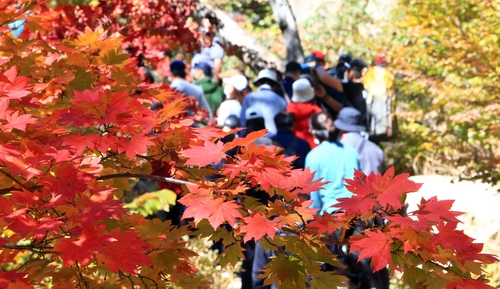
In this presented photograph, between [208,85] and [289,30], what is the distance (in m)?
1.78

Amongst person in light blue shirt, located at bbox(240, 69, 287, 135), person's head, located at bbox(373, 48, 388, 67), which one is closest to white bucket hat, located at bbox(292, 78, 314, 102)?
person in light blue shirt, located at bbox(240, 69, 287, 135)

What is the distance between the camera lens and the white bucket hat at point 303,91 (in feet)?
22.8

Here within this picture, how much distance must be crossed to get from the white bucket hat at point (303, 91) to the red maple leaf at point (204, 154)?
185 inches

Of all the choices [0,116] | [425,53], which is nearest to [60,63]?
[0,116]

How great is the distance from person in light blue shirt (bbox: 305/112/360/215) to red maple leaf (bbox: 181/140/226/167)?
306 cm

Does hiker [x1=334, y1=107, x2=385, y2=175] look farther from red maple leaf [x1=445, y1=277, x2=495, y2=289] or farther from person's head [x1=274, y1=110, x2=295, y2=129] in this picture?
red maple leaf [x1=445, y1=277, x2=495, y2=289]

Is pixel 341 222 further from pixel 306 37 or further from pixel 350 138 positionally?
pixel 306 37

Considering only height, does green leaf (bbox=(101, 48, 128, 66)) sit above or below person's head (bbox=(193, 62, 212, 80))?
above

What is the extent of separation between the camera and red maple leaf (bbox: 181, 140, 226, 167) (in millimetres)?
2229

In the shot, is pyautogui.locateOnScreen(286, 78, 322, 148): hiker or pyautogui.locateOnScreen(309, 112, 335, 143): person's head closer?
pyautogui.locateOnScreen(309, 112, 335, 143): person's head

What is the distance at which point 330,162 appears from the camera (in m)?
5.33

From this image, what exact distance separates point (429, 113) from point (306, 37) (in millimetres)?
6302

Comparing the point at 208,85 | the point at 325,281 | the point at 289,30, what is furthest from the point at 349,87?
the point at 325,281

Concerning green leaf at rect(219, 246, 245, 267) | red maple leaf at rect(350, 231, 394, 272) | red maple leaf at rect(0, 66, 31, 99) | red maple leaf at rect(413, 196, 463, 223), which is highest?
red maple leaf at rect(0, 66, 31, 99)
